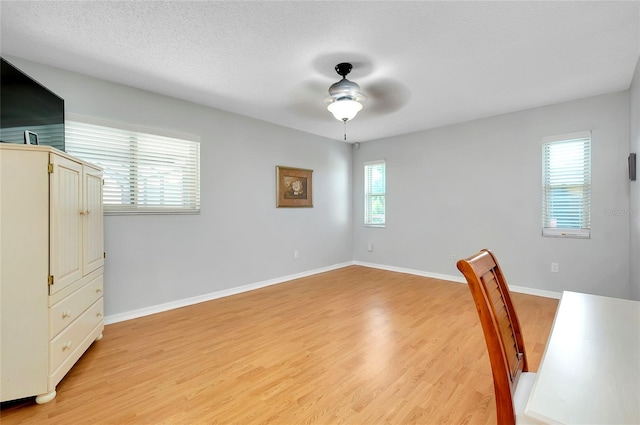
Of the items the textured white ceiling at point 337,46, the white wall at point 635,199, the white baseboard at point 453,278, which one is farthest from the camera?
the white baseboard at point 453,278

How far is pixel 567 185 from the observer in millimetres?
3725

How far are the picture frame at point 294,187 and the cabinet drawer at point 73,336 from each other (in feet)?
8.91

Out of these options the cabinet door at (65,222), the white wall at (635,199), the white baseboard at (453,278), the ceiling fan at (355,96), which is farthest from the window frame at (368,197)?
the cabinet door at (65,222)

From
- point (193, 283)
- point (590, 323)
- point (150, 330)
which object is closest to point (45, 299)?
point (150, 330)

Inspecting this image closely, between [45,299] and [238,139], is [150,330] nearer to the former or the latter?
[45,299]

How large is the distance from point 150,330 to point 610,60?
5023mm

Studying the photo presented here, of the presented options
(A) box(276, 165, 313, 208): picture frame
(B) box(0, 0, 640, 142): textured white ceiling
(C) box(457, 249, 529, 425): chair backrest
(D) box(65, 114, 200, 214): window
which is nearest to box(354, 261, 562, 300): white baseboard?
(A) box(276, 165, 313, 208): picture frame

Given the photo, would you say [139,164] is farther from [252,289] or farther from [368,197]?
[368,197]

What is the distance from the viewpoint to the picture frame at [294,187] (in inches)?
186

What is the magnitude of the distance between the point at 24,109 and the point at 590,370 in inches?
138

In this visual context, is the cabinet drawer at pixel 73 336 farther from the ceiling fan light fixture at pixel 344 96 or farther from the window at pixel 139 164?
the ceiling fan light fixture at pixel 344 96

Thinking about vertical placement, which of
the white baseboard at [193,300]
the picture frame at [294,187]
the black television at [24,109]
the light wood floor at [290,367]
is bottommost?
the light wood floor at [290,367]

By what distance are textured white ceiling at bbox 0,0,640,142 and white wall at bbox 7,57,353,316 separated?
9.6 inches

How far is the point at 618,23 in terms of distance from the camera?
213 centimetres
